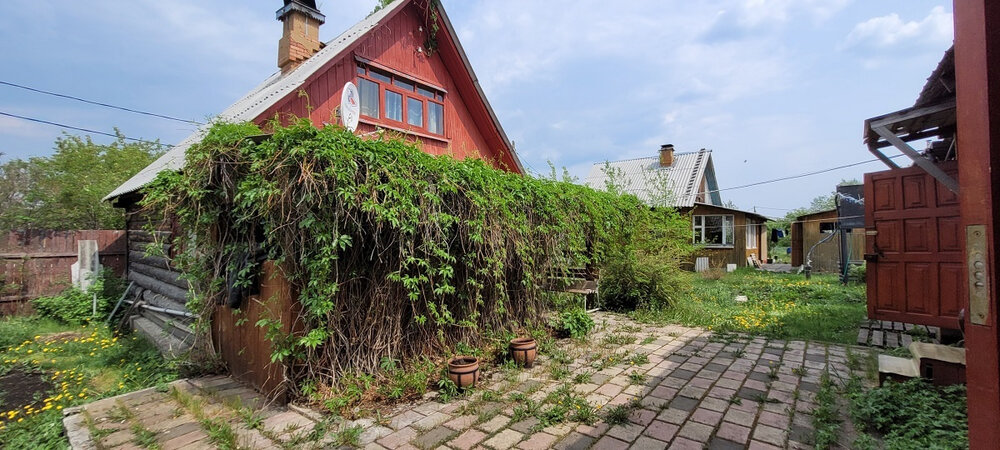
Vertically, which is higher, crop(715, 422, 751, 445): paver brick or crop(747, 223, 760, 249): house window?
crop(747, 223, 760, 249): house window

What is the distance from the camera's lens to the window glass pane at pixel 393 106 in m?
8.48

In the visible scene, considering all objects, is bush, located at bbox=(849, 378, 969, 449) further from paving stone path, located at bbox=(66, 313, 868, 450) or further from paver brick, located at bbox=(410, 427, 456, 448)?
paver brick, located at bbox=(410, 427, 456, 448)

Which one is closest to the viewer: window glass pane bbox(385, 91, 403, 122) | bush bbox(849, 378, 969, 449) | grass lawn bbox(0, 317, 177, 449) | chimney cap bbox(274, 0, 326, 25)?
bush bbox(849, 378, 969, 449)

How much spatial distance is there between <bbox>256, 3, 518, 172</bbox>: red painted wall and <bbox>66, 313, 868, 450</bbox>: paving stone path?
3865 mm

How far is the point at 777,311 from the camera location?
7.32m

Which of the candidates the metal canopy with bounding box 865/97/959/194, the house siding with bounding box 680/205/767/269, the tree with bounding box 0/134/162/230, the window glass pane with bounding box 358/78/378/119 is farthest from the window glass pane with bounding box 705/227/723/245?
the tree with bounding box 0/134/162/230

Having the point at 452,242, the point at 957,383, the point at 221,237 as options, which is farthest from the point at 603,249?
the point at 221,237

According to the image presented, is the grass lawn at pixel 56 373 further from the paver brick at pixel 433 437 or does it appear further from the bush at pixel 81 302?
the paver brick at pixel 433 437

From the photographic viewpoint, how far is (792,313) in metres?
7.11

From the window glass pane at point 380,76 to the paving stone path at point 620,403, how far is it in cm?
642

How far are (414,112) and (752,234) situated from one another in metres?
17.9

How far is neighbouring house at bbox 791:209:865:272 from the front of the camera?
1614 cm

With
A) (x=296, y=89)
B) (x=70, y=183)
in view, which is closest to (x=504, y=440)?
(x=296, y=89)

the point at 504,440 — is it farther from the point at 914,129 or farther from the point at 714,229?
the point at 714,229
